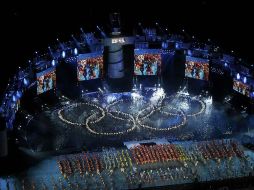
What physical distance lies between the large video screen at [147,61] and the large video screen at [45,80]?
7769 mm

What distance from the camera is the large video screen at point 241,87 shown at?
38.8m

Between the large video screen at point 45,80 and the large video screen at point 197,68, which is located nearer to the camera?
the large video screen at point 45,80

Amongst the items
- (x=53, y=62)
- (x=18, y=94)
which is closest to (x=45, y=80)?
(x=53, y=62)

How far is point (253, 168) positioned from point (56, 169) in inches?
488

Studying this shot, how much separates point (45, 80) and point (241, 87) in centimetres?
1553

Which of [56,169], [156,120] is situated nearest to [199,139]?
[156,120]

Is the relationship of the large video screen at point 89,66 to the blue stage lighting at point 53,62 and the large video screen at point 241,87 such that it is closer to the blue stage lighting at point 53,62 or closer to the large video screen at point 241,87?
the blue stage lighting at point 53,62

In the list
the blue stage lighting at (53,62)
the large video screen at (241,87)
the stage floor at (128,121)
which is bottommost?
the stage floor at (128,121)

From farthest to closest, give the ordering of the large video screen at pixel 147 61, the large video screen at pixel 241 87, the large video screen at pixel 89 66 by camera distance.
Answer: the large video screen at pixel 147 61, the large video screen at pixel 89 66, the large video screen at pixel 241 87

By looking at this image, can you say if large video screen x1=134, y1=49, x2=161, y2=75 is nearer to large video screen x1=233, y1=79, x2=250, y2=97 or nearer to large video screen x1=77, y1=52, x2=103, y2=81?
large video screen x1=77, y1=52, x2=103, y2=81

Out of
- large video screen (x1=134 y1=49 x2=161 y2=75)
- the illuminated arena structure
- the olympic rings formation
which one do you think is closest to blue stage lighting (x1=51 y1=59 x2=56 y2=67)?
the illuminated arena structure

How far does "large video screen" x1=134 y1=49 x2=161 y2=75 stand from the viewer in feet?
143

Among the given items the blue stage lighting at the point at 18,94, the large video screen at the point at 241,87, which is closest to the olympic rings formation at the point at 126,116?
the large video screen at the point at 241,87

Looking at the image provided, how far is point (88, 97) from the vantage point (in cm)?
4241
